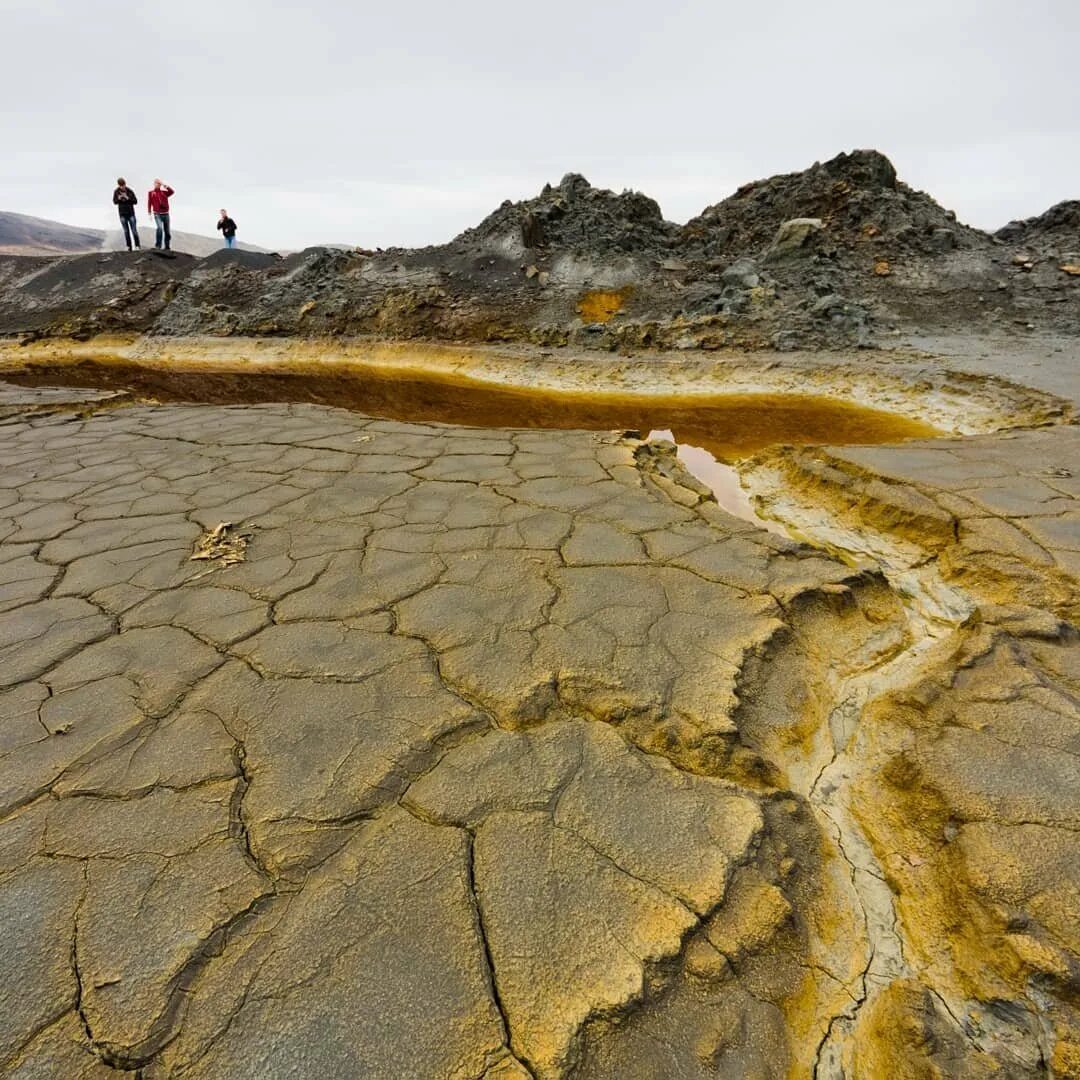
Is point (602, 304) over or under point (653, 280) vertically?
under

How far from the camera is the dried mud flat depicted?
39.2 inches

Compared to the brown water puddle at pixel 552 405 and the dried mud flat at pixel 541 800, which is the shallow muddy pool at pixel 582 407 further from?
the dried mud flat at pixel 541 800

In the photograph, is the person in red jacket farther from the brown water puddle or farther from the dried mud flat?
the dried mud flat

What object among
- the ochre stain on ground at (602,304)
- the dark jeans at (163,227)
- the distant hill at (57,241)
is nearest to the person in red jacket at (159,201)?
the dark jeans at (163,227)

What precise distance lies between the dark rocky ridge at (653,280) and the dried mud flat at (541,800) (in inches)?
264

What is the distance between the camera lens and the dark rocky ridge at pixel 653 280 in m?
8.34

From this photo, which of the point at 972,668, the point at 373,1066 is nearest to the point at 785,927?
the point at 373,1066

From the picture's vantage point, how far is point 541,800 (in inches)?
52.7

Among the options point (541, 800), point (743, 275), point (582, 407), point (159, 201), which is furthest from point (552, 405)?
point (159, 201)

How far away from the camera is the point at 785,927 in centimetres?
115

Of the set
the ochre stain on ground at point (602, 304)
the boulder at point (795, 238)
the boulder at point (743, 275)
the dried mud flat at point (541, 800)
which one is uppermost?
the boulder at point (795, 238)

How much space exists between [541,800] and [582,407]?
6.28m

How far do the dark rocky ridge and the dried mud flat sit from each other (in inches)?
264

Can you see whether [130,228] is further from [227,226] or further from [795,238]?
[795,238]
